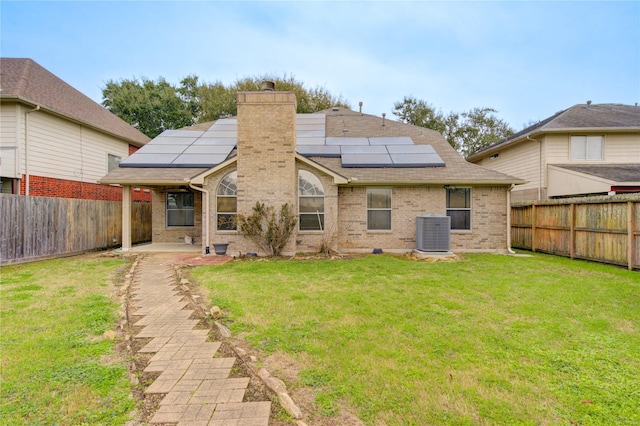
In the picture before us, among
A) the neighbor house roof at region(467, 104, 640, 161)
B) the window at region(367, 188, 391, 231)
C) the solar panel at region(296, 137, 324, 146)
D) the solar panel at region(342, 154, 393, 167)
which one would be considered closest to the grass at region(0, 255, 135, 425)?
the window at region(367, 188, 391, 231)

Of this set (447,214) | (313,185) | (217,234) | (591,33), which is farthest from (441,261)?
(591,33)

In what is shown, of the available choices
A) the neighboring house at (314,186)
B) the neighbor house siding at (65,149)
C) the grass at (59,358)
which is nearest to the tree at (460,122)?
the neighboring house at (314,186)

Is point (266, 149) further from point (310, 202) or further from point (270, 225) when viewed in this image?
point (270, 225)

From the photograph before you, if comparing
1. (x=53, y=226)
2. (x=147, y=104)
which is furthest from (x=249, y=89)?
(x=53, y=226)

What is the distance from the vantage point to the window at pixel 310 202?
10789mm

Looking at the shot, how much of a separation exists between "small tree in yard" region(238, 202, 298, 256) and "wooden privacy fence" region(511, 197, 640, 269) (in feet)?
28.8

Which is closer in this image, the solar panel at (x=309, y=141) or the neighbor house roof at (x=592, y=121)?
the solar panel at (x=309, y=141)

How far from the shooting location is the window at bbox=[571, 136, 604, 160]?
14844 mm

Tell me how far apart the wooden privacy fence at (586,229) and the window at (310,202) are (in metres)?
7.93

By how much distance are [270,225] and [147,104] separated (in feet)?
75.4

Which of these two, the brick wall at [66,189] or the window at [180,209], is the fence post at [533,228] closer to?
the window at [180,209]

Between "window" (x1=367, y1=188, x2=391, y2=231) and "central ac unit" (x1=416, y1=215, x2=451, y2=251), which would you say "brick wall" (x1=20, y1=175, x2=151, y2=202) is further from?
"central ac unit" (x1=416, y1=215, x2=451, y2=251)

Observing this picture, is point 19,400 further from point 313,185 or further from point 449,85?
point 449,85

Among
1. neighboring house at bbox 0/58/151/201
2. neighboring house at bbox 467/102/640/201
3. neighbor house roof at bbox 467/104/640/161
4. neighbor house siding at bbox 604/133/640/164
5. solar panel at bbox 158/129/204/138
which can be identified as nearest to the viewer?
neighboring house at bbox 0/58/151/201
